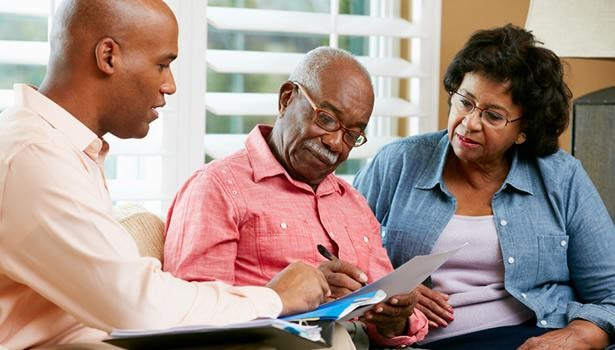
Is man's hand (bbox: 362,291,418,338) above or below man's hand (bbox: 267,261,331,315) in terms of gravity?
below

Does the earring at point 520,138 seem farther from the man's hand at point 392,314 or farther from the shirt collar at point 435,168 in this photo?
the man's hand at point 392,314

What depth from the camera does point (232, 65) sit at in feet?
9.12

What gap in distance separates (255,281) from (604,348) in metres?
0.89

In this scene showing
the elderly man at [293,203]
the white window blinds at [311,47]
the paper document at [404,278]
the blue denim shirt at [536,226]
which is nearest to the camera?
the paper document at [404,278]

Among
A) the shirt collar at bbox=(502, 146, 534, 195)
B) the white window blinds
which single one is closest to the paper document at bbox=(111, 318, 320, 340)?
the shirt collar at bbox=(502, 146, 534, 195)

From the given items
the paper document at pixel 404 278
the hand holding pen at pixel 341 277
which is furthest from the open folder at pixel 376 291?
the hand holding pen at pixel 341 277

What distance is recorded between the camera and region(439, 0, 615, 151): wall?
3156 millimetres

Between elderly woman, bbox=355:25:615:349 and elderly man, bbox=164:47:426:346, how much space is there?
0.21 m

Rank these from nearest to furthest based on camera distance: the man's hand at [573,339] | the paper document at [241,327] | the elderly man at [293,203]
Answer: the paper document at [241,327] → the elderly man at [293,203] → the man's hand at [573,339]

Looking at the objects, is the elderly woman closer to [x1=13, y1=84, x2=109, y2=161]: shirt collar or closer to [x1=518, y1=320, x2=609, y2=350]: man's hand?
[x1=518, y1=320, x2=609, y2=350]: man's hand

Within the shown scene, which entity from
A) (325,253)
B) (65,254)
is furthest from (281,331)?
(325,253)

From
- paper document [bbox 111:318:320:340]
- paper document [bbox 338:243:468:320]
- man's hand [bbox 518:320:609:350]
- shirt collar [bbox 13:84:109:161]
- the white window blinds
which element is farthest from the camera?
the white window blinds

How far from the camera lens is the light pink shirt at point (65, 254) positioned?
136cm

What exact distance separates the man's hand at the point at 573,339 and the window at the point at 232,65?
0.89 meters
